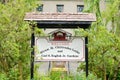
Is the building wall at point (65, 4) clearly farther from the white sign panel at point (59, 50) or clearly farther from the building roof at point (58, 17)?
the white sign panel at point (59, 50)

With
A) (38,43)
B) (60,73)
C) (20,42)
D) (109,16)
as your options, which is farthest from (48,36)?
(109,16)

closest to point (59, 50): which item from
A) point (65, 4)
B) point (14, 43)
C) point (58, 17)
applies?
point (58, 17)

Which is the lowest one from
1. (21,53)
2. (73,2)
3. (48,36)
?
(73,2)

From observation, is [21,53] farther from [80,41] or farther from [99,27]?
[99,27]

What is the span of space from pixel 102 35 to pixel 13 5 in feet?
10.2

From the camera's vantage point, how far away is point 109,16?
1400 centimetres

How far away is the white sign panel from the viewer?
10594 millimetres

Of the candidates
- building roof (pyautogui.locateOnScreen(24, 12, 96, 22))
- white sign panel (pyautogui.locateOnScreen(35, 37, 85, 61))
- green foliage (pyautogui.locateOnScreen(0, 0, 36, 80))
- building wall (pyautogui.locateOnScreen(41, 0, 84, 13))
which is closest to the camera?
building roof (pyautogui.locateOnScreen(24, 12, 96, 22))

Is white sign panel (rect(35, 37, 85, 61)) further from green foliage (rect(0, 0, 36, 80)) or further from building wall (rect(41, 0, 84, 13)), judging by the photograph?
building wall (rect(41, 0, 84, 13))

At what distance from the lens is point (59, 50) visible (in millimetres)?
10617

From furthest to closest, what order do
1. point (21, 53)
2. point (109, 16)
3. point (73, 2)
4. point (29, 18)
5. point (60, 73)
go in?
point (73, 2)
point (109, 16)
point (60, 73)
point (21, 53)
point (29, 18)

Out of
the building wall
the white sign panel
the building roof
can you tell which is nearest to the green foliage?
the building roof

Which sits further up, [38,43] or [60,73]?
[38,43]

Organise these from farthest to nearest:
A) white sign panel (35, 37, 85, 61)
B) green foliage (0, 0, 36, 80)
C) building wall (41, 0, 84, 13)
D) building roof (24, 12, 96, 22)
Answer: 1. building wall (41, 0, 84, 13)
2. green foliage (0, 0, 36, 80)
3. white sign panel (35, 37, 85, 61)
4. building roof (24, 12, 96, 22)
